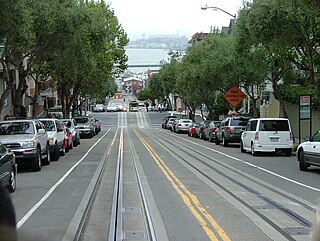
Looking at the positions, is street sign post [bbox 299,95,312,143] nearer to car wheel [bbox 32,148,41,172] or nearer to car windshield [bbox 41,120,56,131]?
car windshield [bbox 41,120,56,131]

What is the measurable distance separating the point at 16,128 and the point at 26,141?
1.85 metres

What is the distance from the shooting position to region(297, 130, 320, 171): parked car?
16980 mm

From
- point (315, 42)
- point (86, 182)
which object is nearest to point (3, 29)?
point (86, 182)

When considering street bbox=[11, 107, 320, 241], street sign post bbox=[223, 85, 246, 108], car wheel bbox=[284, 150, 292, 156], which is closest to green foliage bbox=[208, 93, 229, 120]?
street sign post bbox=[223, 85, 246, 108]

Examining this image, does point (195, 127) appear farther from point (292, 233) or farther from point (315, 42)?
point (292, 233)

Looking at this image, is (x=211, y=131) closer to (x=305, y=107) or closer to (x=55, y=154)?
(x=305, y=107)

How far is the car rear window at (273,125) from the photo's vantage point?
24.5 m

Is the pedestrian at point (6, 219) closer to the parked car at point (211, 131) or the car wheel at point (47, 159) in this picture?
the car wheel at point (47, 159)

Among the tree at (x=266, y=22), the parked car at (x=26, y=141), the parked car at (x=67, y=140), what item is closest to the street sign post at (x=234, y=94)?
the parked car at (x=67, y=140)

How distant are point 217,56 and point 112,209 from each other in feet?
94.4

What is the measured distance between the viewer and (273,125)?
24.6 meters

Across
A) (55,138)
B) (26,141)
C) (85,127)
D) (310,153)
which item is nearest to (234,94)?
(85,127)

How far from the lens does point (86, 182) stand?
51.1 ft

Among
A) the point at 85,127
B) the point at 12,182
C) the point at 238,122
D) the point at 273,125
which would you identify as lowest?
the point at 85,127
